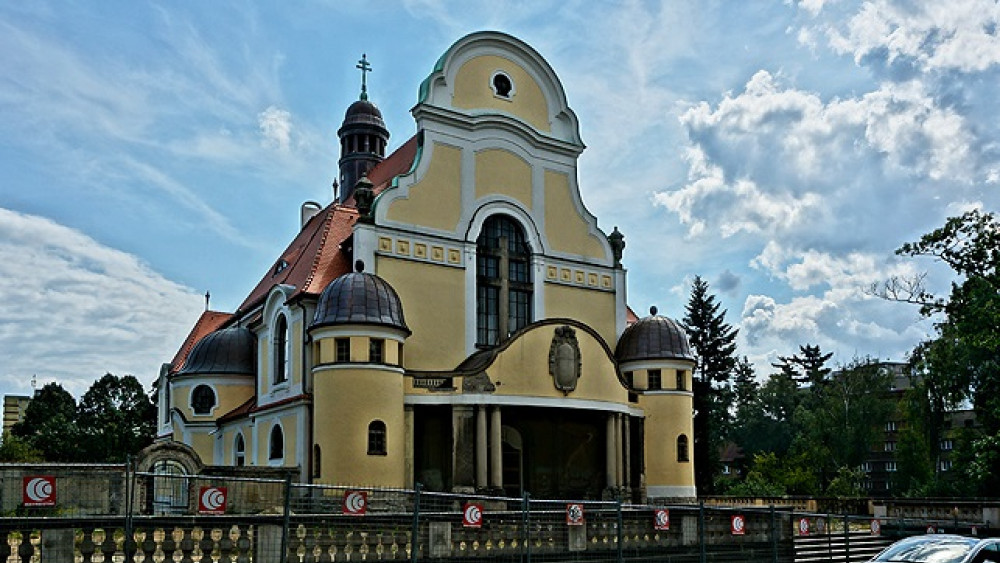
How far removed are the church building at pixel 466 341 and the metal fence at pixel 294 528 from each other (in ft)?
12.5

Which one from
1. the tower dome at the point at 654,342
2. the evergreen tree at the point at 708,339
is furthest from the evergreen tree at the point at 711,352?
the tower dome at the point at 654,342

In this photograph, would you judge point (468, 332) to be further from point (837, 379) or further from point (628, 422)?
point (837, 379)

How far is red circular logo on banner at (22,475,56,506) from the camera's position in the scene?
35.4 ft

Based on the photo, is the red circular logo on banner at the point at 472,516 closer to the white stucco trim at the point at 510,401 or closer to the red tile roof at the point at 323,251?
the white stucco trim at the point at 510,401

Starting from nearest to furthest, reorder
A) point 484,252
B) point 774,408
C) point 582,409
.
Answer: point 582,409 < point 484,252 < point 774,408

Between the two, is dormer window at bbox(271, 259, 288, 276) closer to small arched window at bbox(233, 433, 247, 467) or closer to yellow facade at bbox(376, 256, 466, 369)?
small arched window at bbox(233, 433, 247, 467)

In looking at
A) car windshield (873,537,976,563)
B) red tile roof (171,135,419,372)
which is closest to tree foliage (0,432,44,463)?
red tile roof (171,135,419,372)

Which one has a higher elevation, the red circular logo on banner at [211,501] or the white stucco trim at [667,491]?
the red circular logo on banner at [211,501]

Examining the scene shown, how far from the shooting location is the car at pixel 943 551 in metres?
14.0

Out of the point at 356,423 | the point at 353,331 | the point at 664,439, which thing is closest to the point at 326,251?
the point at 353,331

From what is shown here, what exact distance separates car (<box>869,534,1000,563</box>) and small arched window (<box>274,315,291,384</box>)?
63.9ft

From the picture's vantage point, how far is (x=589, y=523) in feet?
60.6

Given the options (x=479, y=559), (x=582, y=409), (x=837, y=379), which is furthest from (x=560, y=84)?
(x=837, y=379)

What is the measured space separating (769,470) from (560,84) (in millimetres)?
28790
